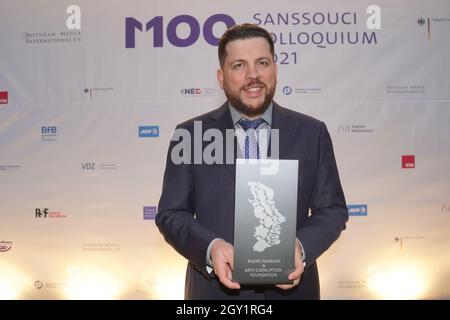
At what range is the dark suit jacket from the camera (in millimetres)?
1376

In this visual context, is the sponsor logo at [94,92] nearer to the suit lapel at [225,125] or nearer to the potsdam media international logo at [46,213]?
the potsdam media international logo at [46,213]

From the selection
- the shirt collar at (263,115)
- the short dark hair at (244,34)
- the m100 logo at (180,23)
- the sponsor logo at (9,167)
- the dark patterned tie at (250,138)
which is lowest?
the sponsor logo at (9,167)

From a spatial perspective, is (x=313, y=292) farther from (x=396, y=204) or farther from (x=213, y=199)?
(x=396, y=204)

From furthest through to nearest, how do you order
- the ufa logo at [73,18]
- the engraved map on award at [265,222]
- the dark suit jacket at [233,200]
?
the ufa logo at [73,18], the dark suit jacket at [233,200], the engraved map on award at [265,222]

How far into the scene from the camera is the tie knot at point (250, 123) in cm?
148

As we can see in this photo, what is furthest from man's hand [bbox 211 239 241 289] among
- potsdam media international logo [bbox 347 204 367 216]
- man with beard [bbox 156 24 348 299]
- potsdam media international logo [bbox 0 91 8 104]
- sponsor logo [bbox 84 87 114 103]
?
potsdam media international logo [bbox 0 91 8 104]

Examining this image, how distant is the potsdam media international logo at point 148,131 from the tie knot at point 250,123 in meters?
1.63

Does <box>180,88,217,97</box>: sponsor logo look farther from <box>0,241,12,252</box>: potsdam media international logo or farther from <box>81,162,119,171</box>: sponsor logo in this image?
<box>0,241,12,252</box>: potsdam media international logo

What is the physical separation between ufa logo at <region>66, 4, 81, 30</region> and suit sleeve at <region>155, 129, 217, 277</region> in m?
2.06

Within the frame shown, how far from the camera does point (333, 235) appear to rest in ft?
4.33

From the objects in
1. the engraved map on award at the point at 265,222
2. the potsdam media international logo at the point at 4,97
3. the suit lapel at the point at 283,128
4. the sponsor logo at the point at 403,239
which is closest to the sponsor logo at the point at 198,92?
the potsdam media international logo at the point at 4,97

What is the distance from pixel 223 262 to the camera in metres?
1.19
